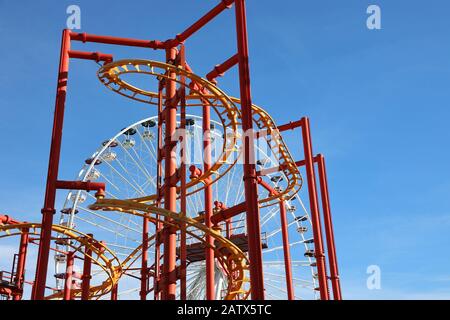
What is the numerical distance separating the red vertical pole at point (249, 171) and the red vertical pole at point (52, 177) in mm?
4255

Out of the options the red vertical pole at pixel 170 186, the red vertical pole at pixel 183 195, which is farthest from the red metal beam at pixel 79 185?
the red vertical pole at pixel 183 195

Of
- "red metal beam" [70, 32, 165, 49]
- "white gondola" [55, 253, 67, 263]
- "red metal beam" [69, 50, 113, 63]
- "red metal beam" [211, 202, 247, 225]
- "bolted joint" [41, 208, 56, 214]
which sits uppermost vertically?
"red metal beam" [70, 32, 165, 49]

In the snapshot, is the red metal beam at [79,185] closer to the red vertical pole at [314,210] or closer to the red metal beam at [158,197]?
the red metal beam at [158,197]

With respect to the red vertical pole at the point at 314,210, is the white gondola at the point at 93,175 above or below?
above

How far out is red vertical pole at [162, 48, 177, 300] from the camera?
38.3 feet

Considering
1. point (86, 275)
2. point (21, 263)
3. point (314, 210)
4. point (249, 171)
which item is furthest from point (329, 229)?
point (21, 263)

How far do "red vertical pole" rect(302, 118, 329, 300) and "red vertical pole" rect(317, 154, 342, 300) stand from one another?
36.7 inches

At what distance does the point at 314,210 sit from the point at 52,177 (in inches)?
353

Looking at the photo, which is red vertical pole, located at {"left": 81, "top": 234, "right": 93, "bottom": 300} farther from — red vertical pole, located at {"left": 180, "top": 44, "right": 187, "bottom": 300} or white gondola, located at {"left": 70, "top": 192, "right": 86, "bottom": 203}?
white gondola, located at {"left": 70, "top": 192, "right": 86, "bottom": 203}

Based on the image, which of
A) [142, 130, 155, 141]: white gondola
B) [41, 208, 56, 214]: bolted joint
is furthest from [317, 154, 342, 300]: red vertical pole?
[142, 130, 155, 141]: white gondola

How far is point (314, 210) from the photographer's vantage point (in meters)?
17.5

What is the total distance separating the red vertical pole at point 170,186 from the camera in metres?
11.7

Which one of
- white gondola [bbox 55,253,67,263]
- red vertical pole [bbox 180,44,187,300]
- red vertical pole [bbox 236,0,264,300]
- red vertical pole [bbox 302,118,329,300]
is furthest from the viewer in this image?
white gondola [bbox 55,253,67,263]

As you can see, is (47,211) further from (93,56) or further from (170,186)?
(93,56)
